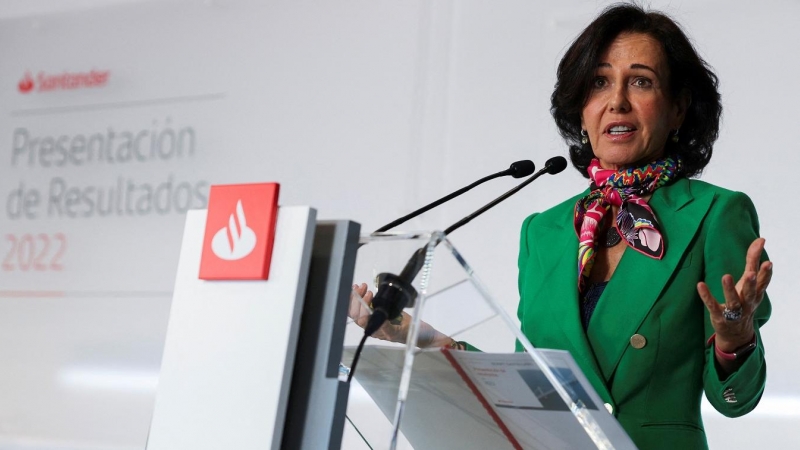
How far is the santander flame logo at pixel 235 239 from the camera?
106cm

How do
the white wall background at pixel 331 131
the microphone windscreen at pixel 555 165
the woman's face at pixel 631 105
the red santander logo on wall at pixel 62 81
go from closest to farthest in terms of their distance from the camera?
the microphone windscreen at pixel 555 165, the woman's face at pixel 631 105, the white wall background at pixel 331 131, the red santander logo on wall at pixel 62 81

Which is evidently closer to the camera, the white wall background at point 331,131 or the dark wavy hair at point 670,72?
the dark wavy hair at point 670,72

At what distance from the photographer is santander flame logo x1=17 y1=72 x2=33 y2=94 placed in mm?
4547

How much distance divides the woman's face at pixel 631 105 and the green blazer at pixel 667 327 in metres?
0.14

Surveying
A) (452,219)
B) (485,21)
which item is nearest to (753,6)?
(485,21)

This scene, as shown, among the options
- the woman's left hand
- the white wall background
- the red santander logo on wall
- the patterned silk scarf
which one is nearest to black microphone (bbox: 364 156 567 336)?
the woman's left hand

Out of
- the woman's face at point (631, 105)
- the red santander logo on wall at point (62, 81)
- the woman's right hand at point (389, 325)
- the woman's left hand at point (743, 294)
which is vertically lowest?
the woman's right hand at point (389, 325)

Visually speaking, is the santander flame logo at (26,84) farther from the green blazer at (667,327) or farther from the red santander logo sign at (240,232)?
the red santander logo sign at (240,232)

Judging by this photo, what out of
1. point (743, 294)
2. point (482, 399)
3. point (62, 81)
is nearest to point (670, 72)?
point (743, 294)

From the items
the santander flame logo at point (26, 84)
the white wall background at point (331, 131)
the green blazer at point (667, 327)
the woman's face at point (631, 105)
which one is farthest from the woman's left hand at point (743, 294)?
the santander flame logo at point (26, 84)

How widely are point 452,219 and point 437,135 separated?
0.32 m

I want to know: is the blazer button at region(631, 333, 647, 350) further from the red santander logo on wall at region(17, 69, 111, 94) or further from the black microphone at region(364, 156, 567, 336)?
the red santander logo on wall at region(17, 69, 111, 94)

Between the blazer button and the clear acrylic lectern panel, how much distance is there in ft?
1.15

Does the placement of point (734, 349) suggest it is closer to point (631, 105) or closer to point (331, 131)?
point (631, 105)
